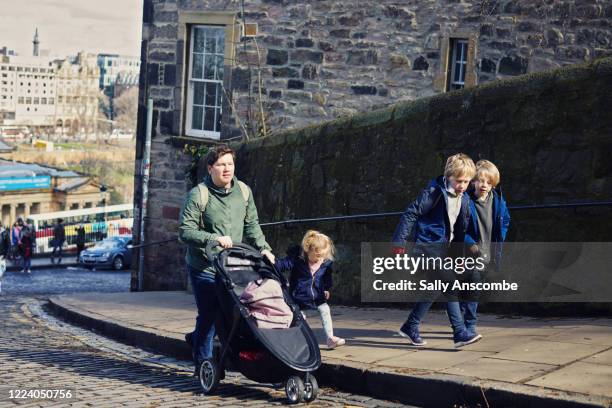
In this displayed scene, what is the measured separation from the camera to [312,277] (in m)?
7.41

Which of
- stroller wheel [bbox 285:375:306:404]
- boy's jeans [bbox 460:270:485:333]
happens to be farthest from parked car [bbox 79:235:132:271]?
stroller wheel [bbox 285:375:306:404]

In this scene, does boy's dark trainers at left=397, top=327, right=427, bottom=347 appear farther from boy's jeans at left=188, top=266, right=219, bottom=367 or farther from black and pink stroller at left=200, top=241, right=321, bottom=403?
boy's jeans at left=188, top=266, right=219, bottom=367

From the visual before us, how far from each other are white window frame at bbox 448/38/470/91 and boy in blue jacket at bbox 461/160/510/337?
6.72m

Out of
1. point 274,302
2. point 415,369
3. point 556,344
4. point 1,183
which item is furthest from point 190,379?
point 1,183

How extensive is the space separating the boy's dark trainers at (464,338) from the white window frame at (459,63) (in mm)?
7152

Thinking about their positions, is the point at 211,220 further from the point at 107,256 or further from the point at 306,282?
the point at 107,256

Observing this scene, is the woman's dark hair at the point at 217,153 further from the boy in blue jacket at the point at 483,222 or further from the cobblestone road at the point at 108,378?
the boy in blue jacket at the point at 483,222

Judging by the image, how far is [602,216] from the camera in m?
8.05

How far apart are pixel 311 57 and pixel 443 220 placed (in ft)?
27.6

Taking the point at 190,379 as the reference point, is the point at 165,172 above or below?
above

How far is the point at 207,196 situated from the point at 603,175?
129 inches

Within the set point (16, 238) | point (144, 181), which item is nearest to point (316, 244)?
point (144, 181)

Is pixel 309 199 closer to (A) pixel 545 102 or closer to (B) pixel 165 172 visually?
(A) pixel 545 102

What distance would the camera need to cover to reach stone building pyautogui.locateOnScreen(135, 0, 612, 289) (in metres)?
12.9
